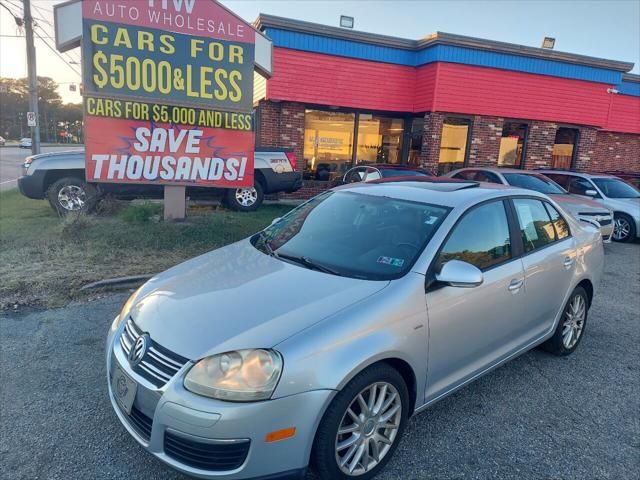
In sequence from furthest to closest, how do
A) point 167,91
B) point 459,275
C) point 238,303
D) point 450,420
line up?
point 167,91
point 450,420
point 459,275
point 238,303

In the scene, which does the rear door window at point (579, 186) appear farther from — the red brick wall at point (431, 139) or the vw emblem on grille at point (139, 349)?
the vw emblem on grille at point (139, 349)

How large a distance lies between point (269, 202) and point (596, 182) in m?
8.42

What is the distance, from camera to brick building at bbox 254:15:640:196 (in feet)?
41.7

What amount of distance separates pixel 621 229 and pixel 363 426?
10492 mm

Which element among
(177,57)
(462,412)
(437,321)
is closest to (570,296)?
(462,412)

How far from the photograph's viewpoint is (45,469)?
246 centimetres

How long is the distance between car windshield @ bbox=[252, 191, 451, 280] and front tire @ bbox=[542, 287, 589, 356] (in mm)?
1822

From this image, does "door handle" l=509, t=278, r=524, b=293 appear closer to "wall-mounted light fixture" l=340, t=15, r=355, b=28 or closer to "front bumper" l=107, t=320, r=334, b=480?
"front bumper" l=107, t=320, r=334, b=480

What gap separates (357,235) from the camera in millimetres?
3150

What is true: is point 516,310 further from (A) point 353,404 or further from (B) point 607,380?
(A) point 353,404

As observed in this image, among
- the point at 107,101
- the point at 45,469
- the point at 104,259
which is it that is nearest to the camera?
the point at 45,469

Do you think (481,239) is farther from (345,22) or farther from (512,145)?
(512,145)

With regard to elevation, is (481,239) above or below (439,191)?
below

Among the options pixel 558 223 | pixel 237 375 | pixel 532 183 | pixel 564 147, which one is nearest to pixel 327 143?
pixel 532 183
